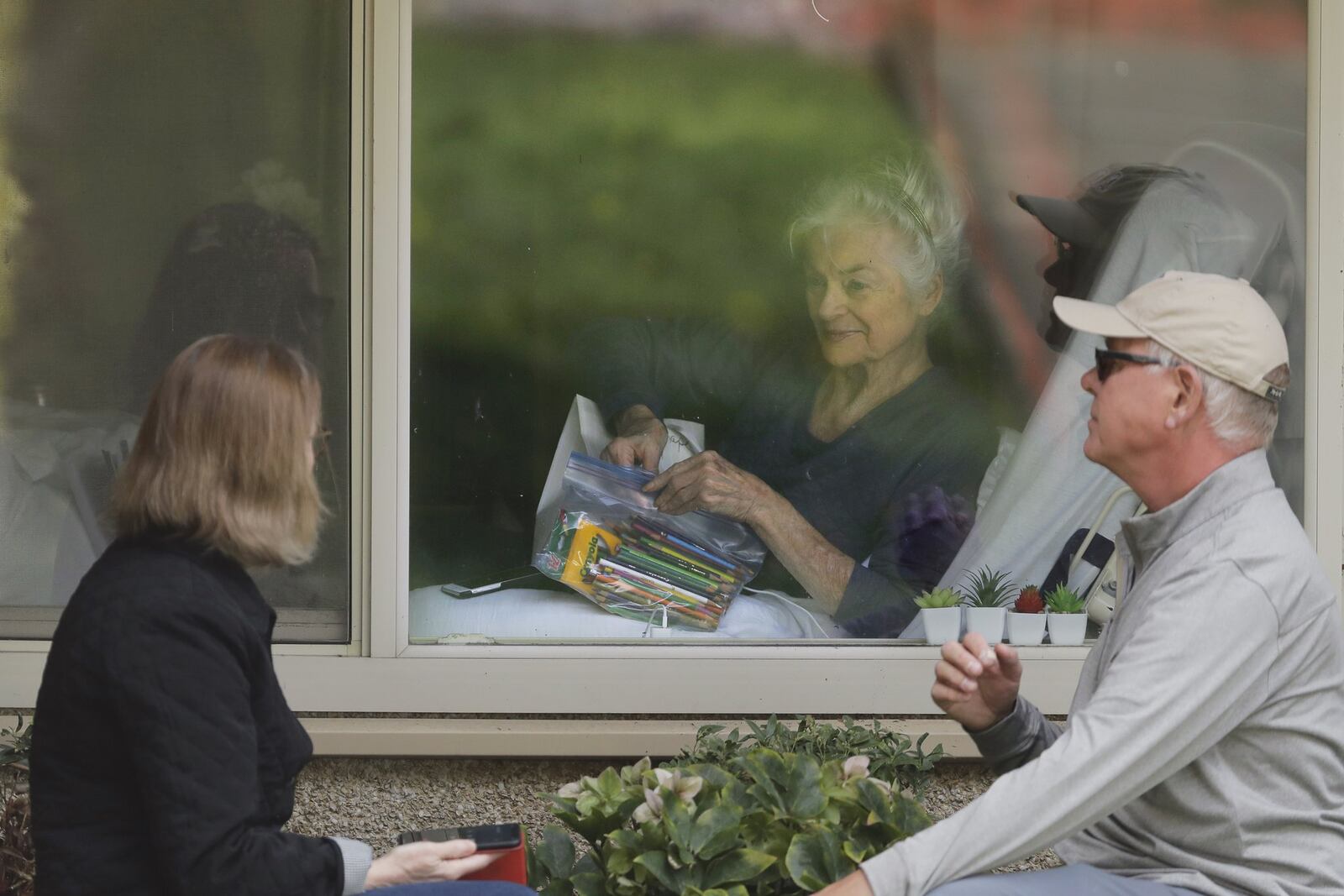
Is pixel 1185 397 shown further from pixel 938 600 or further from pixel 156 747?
pixel 938 600

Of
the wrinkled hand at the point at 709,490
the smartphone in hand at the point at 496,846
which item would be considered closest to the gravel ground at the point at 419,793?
the wrinkled hand at the point at 709,490

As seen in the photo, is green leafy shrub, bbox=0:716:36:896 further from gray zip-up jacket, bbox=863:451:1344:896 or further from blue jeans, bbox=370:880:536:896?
gray zip-up jacket, bbox=863:451:1344:896

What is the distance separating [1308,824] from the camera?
6.16 ft

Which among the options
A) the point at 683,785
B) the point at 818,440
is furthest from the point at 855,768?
the point at 818,440

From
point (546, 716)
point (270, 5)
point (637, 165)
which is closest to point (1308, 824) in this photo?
point (546, 716)

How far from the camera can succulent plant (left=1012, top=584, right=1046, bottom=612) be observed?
3.59 metres

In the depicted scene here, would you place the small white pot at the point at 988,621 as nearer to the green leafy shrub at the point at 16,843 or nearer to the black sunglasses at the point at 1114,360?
the black sunglasses at the point at 1114,360

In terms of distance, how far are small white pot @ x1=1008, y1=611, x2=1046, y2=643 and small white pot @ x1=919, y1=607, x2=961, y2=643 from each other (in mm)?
139

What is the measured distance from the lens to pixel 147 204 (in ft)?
11.2

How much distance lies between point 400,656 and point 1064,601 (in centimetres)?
171

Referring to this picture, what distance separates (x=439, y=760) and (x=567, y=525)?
0.72 m

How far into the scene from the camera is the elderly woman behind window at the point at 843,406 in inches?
146

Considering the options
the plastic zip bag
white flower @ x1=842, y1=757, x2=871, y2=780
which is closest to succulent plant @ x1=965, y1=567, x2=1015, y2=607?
the plastic zip bag

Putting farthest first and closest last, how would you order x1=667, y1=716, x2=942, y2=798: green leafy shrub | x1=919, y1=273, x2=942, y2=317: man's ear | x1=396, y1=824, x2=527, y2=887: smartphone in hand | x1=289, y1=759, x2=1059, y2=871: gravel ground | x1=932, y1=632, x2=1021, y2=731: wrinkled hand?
x1=919, y1=273, x2=942, y2=317: man's ear < x1=289, y1=759, x2=1059, y2=871: gravel ground < x1=667, y1=716, x2=942, y2=798: green leafy shrub < x1=932, y1=632, x2=1021, y2=731: wrinkled hand < x1=396, y1=824, x2=527, y2=887: smartphone in hand
